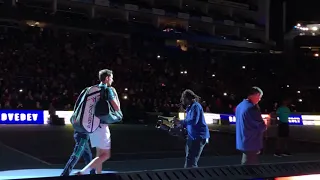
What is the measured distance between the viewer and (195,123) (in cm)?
751

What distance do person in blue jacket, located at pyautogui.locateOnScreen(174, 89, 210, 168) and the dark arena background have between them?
2.45 m

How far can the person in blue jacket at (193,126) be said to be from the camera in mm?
7520

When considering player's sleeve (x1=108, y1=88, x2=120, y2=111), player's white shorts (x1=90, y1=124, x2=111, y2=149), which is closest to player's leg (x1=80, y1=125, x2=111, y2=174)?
player's white shorts (x1=90, y1=124, x2=111, y2=149)

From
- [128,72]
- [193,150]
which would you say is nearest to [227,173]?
[193,150]

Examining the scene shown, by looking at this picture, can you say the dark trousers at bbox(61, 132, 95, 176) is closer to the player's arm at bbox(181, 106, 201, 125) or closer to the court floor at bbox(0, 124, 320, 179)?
the court floor at bbox(0, 124, 320, 179)

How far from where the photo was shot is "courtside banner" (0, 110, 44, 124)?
2195 centimetres

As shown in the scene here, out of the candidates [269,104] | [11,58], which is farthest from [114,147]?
[269,104]

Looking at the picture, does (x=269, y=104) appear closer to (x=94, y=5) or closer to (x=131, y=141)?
(x=94, y=5)

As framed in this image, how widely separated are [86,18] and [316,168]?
32.5m

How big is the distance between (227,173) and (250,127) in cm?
360

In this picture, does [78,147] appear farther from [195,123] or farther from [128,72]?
[128,72]

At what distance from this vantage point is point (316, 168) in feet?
12.0

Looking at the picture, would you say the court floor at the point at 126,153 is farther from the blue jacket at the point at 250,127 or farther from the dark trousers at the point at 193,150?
the blue jacket at the point at 250,127

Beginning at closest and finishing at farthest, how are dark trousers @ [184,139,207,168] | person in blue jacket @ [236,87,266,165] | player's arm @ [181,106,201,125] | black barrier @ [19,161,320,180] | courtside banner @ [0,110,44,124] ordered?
black barrier @ [19,161,320,180], person in blue jacket @ [236,87,266,165], player's arm @ [181,106,201,125], dark trousers @ [184,139,207,168], courtside banner @ [0,110,44,124]
